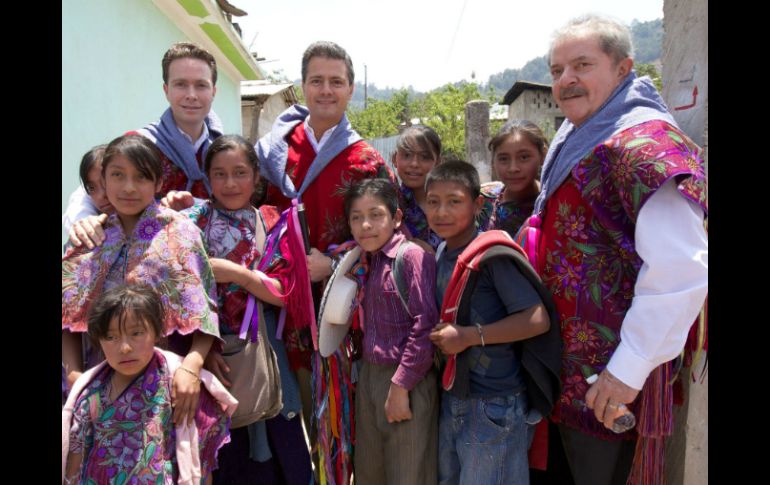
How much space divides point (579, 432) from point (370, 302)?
3.28 ft

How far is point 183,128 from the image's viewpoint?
2.68m

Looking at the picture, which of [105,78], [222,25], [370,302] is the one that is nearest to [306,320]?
[370,302]

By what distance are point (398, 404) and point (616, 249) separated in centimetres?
105

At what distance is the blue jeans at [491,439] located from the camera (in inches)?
78.8

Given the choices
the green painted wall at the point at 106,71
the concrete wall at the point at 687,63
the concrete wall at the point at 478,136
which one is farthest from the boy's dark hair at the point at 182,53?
the concrete wall at the point at 478,136

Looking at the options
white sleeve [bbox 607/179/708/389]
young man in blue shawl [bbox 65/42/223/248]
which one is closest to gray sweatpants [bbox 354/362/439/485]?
white sleeve [bbox 607/179/708/389]

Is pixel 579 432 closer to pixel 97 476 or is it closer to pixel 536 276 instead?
pixel 536 276

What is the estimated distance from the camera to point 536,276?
1992 mm

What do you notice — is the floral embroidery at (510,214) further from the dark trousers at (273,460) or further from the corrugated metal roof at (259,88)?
the corrugated metal roof at (259,88)

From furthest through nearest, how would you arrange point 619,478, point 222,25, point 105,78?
point 222,25
point 105,78
point 619,478

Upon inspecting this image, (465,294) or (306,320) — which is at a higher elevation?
(465,294)

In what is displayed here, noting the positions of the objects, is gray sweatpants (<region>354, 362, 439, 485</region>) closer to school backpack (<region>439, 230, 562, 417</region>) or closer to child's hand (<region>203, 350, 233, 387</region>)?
school backpack (<region>439, 230, 562, 417</region>)

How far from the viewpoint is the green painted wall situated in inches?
175

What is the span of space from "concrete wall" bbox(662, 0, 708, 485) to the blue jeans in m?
0.79
